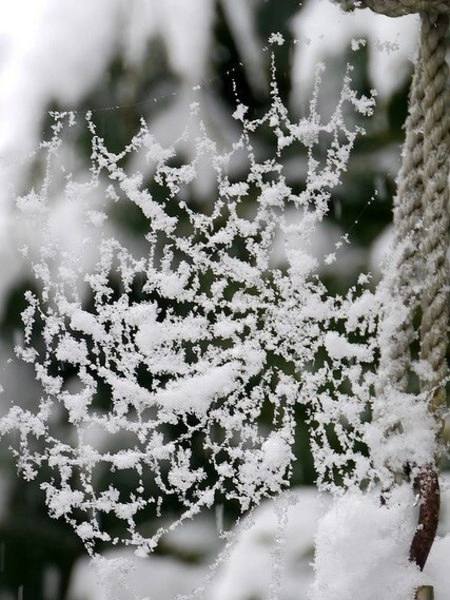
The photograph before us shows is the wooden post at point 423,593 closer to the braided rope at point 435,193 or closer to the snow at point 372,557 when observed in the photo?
the snow at point 372,557

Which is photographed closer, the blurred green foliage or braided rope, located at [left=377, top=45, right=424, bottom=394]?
braided rope, located at [left=377, top=45, right=424, bottom=394]

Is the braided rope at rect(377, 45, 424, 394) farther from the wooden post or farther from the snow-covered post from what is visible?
the wooden post

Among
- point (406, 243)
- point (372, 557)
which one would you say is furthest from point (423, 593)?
point (406, 243)

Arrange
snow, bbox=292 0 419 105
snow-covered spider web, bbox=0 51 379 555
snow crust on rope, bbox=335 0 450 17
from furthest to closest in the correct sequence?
snow, bbox=292 0 419 105 < snow-covered spider web, bbox=0 51 379 555 < snow crust on rope, bbox=335 0 450 17

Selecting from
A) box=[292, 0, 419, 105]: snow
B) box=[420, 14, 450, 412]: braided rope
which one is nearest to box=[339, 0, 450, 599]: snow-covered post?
box=[420, 14, 450, 412]: braided rope

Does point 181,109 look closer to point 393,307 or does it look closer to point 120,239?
point 120,239

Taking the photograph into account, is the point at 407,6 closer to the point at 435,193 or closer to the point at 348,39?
the point at 435,193

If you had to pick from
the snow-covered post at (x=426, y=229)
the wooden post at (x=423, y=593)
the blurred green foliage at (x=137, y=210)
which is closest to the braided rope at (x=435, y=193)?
the snow-covered post at (x=426, y=229)

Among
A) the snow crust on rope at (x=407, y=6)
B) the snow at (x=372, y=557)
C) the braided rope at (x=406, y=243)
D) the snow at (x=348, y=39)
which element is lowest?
the snow at (x=372, y=557)

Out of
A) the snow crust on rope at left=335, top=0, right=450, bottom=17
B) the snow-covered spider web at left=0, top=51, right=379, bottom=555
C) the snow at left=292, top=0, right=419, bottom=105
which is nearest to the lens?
the snow crust on rope at left=335, top=0, right=450, bottom=17
